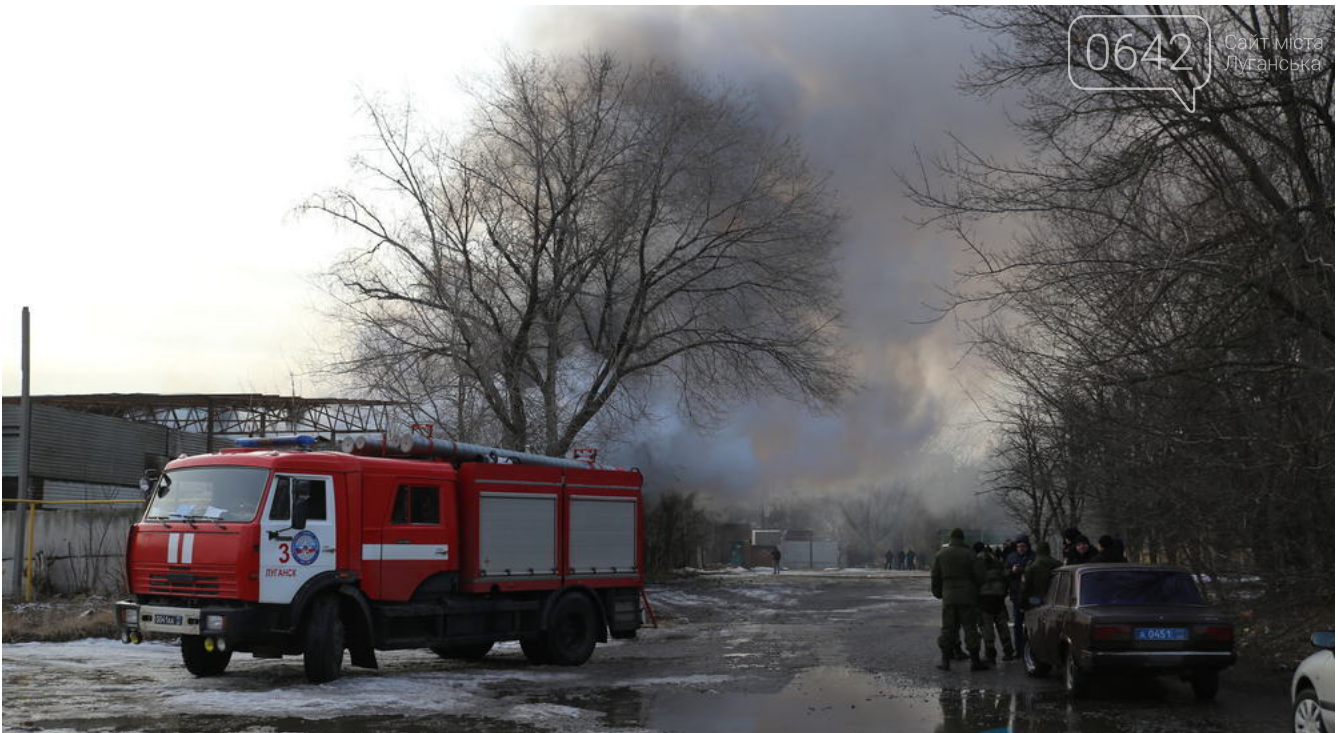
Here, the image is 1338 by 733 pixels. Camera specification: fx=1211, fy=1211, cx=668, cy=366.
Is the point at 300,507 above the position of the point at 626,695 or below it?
above

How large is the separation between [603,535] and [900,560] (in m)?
49.4

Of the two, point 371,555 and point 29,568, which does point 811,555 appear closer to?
point 29,568

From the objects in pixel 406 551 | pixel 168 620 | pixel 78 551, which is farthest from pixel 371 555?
pixel 78 551

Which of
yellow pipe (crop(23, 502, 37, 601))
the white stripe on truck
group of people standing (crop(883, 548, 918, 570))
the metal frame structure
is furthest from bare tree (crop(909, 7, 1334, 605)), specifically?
group of people standing (crop(883, 548, 918, 570))

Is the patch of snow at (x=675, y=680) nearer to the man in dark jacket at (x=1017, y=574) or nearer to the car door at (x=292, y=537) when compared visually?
the car door at (x=292, y=537)

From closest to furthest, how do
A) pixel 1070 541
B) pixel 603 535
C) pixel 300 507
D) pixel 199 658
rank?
pixel 300 507 < pixel 199 658 < pixel 1070 541 < pixel 603 535

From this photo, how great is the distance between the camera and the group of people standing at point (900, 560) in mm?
64269

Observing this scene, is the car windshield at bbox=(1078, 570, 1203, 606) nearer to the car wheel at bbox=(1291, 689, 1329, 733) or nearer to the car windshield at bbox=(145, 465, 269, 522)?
the car wheel at bbox=(1291, 689, 1329, 733)

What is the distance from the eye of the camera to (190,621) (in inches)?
504

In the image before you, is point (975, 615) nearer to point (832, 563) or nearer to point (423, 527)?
point (423, 527)

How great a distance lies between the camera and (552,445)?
26.4 meters

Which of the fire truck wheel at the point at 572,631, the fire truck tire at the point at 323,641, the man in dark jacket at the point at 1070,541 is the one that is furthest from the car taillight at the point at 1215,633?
the fire truck tire at the point at 323,641

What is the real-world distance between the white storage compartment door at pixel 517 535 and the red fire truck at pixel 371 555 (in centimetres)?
2

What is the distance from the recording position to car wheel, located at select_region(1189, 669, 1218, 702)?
40.0ft
